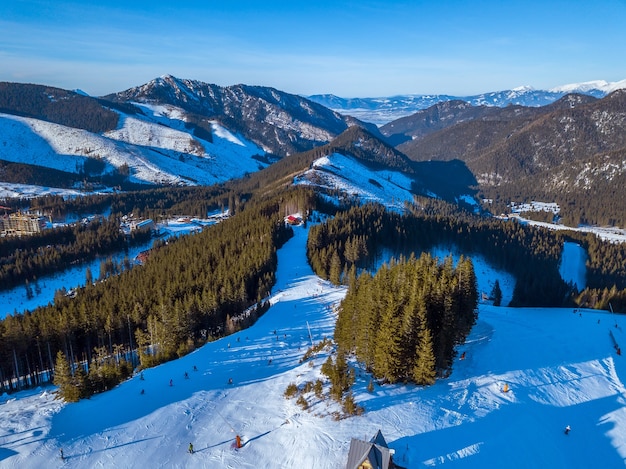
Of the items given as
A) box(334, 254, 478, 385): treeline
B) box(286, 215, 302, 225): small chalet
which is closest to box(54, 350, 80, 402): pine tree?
box(334, 254, 478, 385): treeline

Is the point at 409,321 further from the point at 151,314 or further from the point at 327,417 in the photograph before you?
the point at 151,314

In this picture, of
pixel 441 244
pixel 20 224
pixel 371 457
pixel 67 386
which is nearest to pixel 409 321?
pixel 371 457

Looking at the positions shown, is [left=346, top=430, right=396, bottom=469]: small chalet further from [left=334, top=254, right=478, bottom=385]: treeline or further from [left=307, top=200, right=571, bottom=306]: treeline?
[left=307, top=200, right=571, bottom=306]: treeline

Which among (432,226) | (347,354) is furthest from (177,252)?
(432,226)

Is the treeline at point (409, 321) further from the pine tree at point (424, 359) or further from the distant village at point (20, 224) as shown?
the distant village at point (20, 224)

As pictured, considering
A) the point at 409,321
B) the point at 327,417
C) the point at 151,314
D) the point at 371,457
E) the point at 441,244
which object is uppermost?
the point at 409,321

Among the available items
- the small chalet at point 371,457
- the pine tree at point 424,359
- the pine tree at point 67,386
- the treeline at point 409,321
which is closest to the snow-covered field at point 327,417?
the pine tree at point 67,386

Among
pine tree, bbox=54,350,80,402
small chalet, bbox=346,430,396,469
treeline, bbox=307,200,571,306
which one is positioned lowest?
treeline, bbox=307,200,571,306

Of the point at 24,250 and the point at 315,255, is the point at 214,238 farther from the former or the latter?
the point at 24,250
